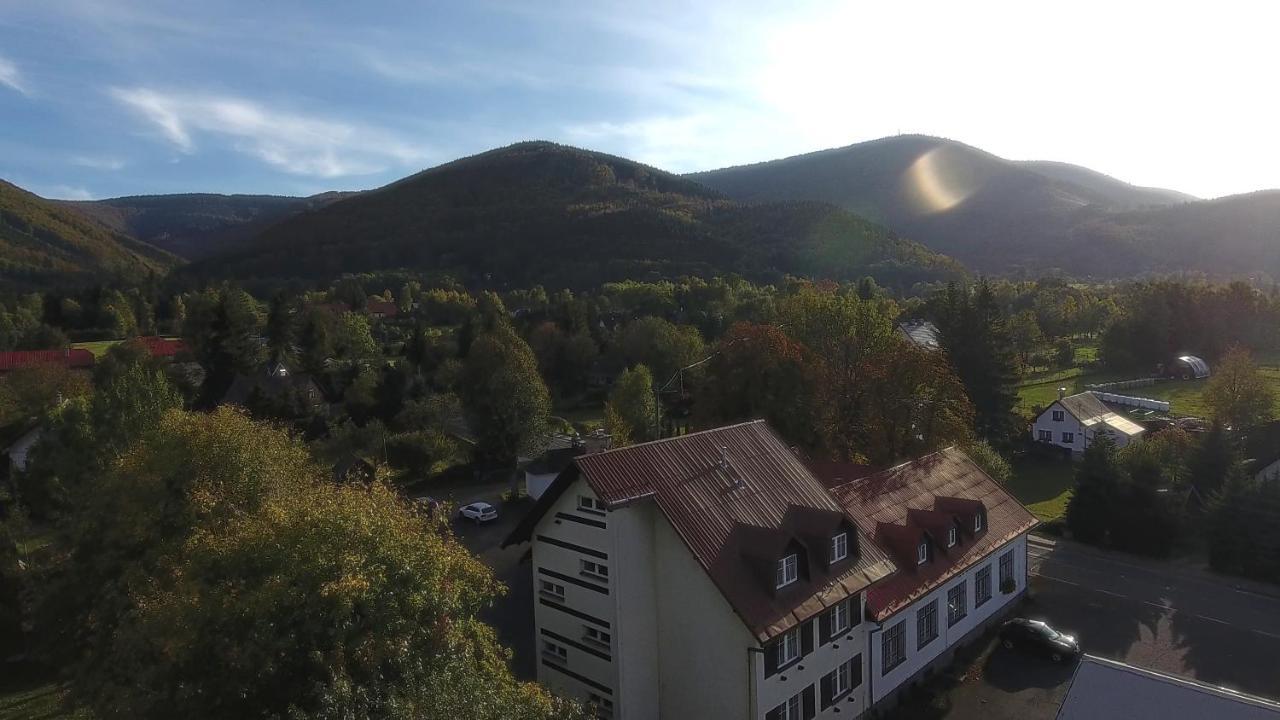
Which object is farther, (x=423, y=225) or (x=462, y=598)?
(x=423, y=225)

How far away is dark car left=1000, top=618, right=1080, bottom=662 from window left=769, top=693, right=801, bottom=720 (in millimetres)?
9614

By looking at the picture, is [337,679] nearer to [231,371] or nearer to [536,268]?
[231,371]

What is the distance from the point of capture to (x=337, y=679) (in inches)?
374

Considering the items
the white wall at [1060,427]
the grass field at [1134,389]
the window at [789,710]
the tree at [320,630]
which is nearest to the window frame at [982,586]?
the window at [789,710]

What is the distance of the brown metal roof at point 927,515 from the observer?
65.0ft

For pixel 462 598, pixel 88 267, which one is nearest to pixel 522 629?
pixel 462 598

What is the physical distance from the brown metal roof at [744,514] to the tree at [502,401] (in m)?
24.0

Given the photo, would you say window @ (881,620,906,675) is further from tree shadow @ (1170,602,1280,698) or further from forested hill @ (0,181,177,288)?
forested hill @ (0,181,177,288)

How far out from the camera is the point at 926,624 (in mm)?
20438

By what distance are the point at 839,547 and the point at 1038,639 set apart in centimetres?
913

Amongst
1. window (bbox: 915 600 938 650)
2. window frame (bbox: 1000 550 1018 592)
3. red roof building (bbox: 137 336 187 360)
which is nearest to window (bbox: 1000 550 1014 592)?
window frame (bbox: 1000 550 1018 592)

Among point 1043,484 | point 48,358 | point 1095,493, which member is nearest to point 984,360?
point 1043,484

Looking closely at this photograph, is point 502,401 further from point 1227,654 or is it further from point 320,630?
point 1227,654

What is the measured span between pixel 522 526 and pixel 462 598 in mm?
5363
